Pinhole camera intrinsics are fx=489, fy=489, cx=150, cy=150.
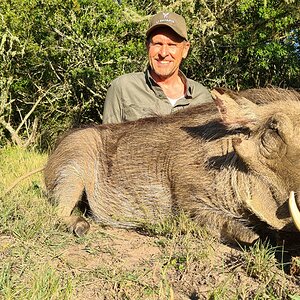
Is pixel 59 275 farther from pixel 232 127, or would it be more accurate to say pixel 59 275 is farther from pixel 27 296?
pixel 232 127

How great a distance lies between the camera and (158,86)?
194 inches

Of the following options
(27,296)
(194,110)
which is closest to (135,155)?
(194,110)

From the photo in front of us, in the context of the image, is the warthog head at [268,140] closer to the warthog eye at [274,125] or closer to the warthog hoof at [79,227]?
the warthog eye at [274,125]

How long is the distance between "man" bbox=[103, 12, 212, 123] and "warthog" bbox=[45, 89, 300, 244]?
25.9 inches

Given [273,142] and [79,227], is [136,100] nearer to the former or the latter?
[79,227]

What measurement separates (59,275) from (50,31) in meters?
6.47

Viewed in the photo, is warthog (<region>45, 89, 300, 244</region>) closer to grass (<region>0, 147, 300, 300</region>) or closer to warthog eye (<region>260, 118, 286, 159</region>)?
warthog eye (<region>260, 118, 286, 159</region>)

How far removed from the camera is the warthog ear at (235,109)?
3.01 meters

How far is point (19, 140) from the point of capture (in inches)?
347

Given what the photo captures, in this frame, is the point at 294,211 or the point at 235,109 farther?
the point at 235,109

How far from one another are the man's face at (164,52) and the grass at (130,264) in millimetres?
2071

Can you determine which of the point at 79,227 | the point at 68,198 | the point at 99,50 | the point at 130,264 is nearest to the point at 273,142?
the point at 130,264

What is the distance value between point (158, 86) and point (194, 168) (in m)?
1.77

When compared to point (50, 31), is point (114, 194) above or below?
below
